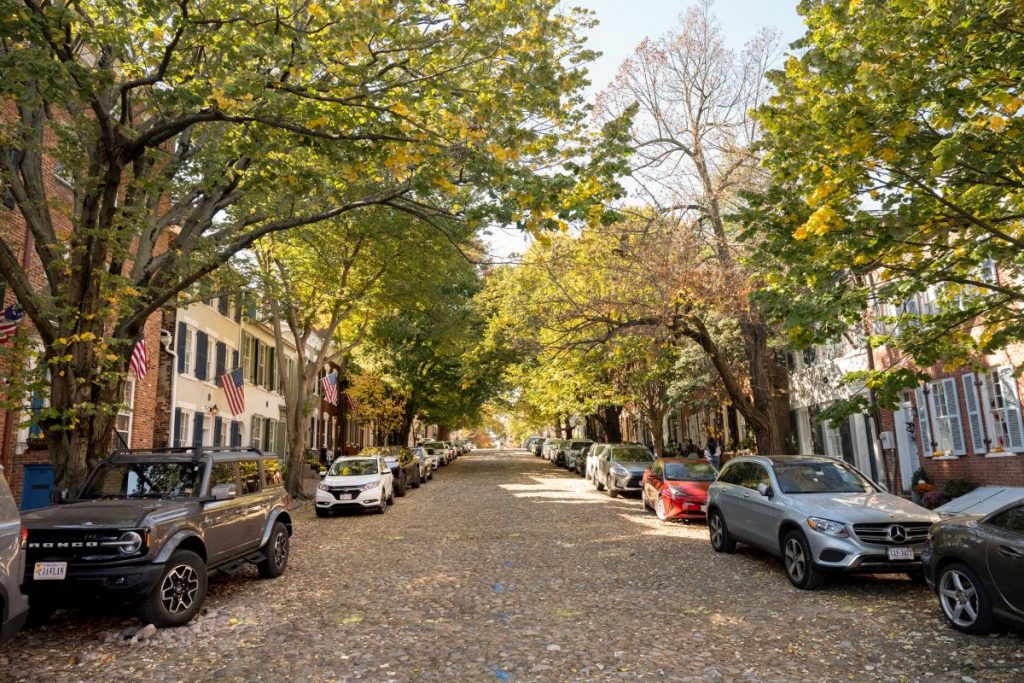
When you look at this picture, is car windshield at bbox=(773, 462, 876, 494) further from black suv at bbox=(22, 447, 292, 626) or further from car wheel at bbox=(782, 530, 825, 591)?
black suv at bbox=(22, 447, 292, 626)

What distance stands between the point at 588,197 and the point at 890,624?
5634 millimetres

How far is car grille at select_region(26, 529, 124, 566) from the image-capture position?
651cm

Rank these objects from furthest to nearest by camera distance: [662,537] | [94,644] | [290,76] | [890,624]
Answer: [662,537] → [290,76] → [890,624] → [94,644]

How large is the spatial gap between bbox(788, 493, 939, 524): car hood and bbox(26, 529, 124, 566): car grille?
7.69 metres

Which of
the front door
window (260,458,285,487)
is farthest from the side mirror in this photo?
the front door

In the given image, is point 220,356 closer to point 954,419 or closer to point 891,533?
point 954,419

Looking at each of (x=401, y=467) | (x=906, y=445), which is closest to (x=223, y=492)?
(x=401, y=467)

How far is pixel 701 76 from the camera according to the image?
17.2 metres

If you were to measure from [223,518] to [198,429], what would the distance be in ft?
→ 59.0

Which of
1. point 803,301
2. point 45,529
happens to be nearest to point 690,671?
point 803,301

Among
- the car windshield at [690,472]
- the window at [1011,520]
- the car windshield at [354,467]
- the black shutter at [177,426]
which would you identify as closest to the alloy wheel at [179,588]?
the window at [1011,520]

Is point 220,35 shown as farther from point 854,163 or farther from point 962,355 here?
point 962,355

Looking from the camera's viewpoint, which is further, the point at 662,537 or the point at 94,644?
the point at 662,537

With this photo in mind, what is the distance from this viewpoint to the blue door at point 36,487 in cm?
1481
